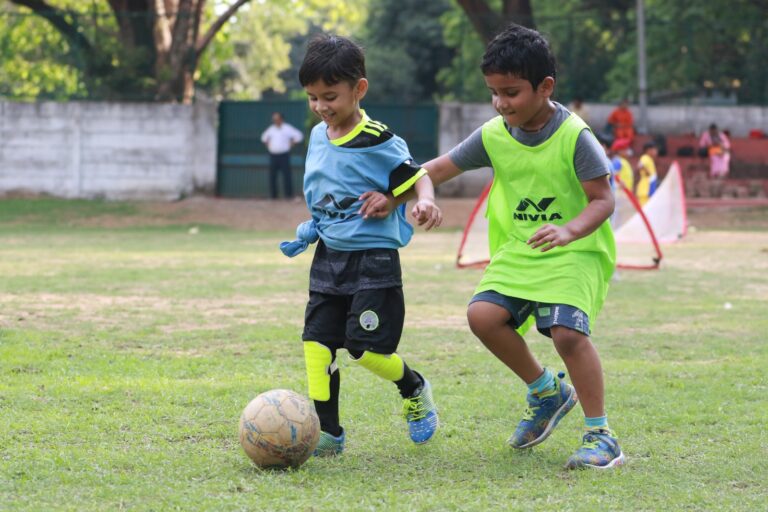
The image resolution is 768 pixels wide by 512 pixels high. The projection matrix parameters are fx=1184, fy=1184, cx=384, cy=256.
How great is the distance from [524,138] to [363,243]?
30.4 inches

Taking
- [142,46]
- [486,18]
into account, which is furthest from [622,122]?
[142,46]

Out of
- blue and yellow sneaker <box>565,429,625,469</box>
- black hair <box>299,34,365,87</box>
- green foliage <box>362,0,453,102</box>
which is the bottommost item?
blue and yellow sneaker <box>565,429,625,469</box>

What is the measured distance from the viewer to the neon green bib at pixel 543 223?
15.2ft

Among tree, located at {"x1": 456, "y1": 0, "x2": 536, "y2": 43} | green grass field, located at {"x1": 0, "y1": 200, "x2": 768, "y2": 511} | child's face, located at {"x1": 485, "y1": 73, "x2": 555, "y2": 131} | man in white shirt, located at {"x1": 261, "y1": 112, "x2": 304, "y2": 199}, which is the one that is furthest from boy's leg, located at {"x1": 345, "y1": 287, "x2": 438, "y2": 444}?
tree, located at {"x1": 456, "y1": 0, "x2": 536, "y2": 43}

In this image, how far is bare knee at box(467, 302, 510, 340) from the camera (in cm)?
467

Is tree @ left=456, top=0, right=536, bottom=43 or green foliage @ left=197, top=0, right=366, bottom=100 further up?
green foliage @ left=197, top=0, right=366, bottom=100

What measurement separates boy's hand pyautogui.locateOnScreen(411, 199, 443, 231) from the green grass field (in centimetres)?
94

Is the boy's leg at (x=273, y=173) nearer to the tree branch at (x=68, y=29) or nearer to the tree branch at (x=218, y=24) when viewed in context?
the tree branch at (x=218, y=24)

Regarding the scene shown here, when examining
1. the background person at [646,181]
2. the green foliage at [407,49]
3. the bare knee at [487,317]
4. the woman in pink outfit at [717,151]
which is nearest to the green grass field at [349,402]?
the bare knee at [487,317]

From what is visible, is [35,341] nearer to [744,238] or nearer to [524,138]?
[524,138]

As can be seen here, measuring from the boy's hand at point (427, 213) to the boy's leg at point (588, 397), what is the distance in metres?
0.62

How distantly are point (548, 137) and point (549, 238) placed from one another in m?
0.50

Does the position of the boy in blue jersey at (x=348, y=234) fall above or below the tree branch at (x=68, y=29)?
below

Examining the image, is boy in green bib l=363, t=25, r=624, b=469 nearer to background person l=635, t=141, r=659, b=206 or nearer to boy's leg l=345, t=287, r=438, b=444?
boy's leg l=345, t=287, r=438, b=444
